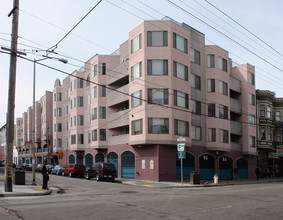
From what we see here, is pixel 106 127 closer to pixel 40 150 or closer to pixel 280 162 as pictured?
pixel 280 162

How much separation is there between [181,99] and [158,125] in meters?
3.89

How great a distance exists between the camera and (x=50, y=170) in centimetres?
4669

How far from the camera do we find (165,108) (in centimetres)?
3212

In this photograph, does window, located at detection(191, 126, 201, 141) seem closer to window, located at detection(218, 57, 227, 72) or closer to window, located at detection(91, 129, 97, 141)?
window, located at detection(218, 57, 227, 72)

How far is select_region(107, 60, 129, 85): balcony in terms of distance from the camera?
3716cm

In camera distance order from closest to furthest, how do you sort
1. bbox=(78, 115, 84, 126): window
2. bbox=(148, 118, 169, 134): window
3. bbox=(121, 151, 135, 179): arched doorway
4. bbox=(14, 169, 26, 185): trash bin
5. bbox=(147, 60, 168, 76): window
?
bbox=(14, 169, 26, 185): trash bin, bbox=(148, 118, 169, 134): window, bbox=(147, 60, 168, 76): window, bbox=(121, 151, 135, 179): arched doorway, bbox=(78, 115, 84, 126): window

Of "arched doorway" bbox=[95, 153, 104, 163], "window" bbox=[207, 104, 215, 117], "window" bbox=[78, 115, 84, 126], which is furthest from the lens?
"window" bbox=[78, 115, 84, 126]

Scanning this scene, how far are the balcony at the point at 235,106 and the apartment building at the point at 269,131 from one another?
4.86 m

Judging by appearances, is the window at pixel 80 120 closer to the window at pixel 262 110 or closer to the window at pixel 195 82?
the window at pixel 195 82

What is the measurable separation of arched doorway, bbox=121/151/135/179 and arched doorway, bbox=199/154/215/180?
295 inches

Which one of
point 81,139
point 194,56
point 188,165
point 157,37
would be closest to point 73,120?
point 81,139

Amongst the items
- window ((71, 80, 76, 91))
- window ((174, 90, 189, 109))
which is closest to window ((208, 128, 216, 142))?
window ((174, 90, 189, 109))

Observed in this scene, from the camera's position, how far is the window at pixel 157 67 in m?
32.7

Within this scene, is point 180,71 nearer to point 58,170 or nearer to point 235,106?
point 235,106
